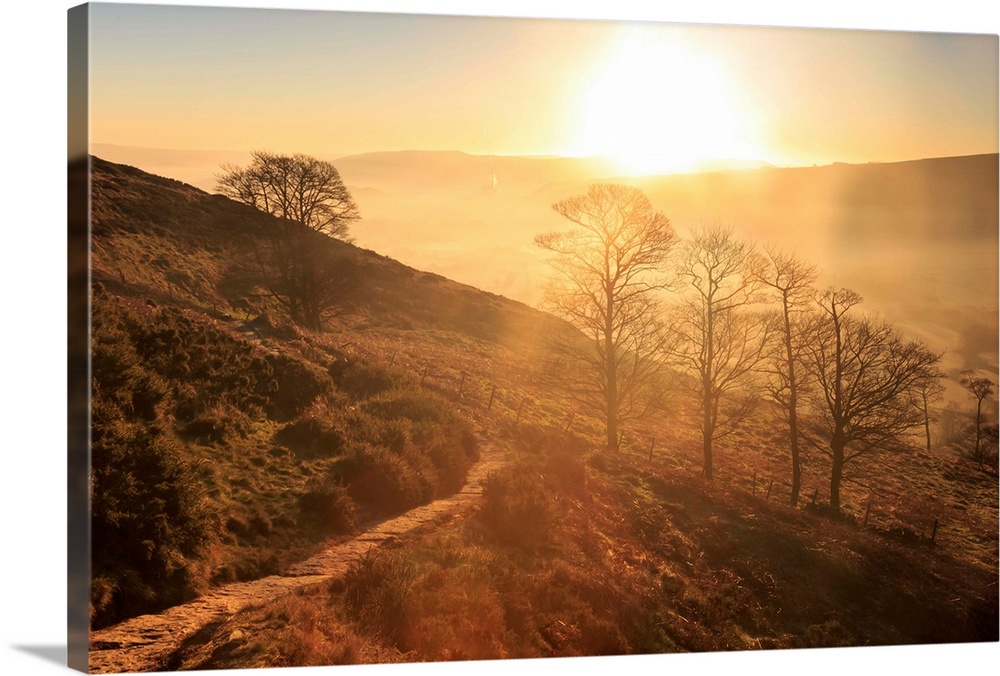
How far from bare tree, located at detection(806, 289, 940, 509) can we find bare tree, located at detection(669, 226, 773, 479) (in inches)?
28.9

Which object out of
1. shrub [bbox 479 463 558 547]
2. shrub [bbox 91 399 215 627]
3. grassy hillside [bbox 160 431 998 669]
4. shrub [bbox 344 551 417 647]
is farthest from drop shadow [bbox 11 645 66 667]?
shrub [bbox 479 463 558 547]

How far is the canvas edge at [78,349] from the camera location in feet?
31.1

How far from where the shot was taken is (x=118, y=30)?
9.99 metres

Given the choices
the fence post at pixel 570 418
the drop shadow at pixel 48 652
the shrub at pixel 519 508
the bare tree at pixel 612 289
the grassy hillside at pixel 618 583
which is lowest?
the drop shadow at pixel 48 652

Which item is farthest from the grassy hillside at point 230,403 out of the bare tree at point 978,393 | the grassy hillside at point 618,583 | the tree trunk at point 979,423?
the tree trunk at point 979,423

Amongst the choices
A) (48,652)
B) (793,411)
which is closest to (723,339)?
(793,411)

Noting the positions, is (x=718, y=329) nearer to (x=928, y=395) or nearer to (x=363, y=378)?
(x=928, y=395)

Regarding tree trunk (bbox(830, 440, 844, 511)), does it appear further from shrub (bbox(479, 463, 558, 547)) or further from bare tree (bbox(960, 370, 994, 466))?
shrub (bbox(479, 463, 558, 547))

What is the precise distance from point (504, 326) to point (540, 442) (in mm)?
1310

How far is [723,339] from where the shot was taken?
11.8 m

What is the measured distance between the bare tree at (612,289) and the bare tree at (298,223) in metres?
2.30

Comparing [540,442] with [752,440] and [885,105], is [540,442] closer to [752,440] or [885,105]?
[752,440]

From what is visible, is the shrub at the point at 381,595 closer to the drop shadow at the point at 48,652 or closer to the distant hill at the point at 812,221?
the drop shadow at the point at 48,652

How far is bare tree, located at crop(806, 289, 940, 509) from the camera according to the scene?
11.9m
